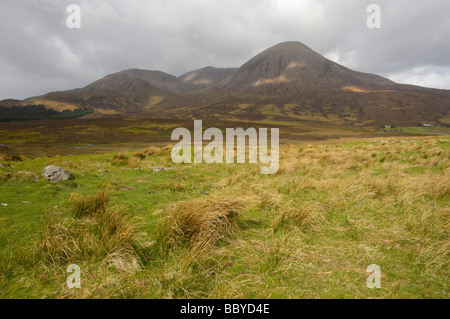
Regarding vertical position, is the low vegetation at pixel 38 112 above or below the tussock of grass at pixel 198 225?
above

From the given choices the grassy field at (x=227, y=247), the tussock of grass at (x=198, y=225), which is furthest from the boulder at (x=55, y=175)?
the tussock of grass at (x=198, y=225)

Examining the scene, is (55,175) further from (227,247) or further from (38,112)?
(38,112)

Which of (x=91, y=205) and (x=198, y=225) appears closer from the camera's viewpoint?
(x=198, y=225)

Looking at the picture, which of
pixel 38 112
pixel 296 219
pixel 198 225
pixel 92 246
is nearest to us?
pixel 92 246

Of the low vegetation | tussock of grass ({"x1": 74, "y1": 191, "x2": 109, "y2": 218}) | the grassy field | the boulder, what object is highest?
the low vegetation

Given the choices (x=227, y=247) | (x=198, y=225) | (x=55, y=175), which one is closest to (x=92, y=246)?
(x=198, y=225)

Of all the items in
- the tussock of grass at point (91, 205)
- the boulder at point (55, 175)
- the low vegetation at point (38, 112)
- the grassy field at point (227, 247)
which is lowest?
the grassy field at point (227, 247)

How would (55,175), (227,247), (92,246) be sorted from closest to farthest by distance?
(92,246)
(227,247)
(55,175)

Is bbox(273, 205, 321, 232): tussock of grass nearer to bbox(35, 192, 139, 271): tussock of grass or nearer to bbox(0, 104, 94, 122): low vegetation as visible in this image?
bbox(35, 192, 139, 271): tussock of grass

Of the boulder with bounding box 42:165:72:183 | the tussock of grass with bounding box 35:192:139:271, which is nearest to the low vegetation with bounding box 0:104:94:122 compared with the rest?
the boulder with bounding box 42:165:72:183

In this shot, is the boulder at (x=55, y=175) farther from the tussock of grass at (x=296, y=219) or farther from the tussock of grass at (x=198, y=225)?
the tussock of grass at (x=296, y=219)

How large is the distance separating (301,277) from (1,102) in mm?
274118

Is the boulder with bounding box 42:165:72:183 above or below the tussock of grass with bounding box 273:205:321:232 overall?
above

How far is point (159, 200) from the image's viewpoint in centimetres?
666
